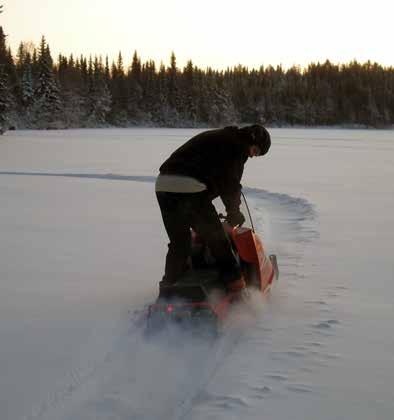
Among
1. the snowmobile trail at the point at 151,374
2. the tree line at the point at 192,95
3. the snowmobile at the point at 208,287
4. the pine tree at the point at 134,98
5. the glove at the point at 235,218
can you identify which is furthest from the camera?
the pine tree at the point at 134,98

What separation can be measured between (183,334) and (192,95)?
250ft

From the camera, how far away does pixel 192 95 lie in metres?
77.9

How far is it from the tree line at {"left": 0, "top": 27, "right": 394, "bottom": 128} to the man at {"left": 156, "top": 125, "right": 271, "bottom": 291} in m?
58.5

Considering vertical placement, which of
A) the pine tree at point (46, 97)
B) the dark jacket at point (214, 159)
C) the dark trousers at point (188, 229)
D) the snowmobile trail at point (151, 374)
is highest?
the pine tree at point (46, 97)

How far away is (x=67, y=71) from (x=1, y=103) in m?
38.9

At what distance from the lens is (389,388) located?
278 cm

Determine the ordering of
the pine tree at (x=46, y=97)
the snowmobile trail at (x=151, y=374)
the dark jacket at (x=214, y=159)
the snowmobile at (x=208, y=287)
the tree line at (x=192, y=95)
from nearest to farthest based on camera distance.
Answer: the snowmobile trail at (x=151, y=374)
the snowmobile at (x=208, y=287)
the dark jacket at (x=214, y=159)
the pine tree at (x=46, y=97)
the tree line at (x=192, y=95)

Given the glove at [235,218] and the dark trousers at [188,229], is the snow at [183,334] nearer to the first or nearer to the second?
the dark trousers at [188,229]

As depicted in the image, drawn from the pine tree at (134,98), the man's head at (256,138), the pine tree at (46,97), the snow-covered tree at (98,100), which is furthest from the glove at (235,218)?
the pine tree at (134,98)

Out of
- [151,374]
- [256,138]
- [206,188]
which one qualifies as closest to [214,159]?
[206,188]

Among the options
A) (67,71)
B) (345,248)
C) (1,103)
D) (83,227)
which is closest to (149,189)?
(83,227)

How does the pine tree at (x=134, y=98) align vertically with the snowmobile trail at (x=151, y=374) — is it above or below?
above

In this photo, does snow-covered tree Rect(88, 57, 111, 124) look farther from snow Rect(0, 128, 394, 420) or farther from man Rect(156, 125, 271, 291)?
man Rect(156, 125, 271, 291)

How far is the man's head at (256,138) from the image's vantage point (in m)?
3.57
